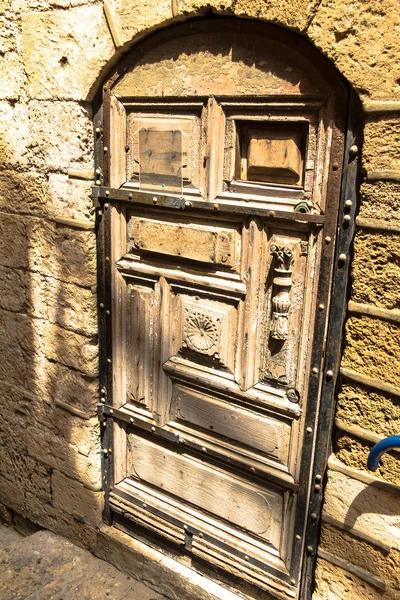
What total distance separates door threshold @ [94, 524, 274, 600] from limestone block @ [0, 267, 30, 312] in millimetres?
1249

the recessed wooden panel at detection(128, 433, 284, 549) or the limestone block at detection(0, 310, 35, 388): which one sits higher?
the limestone block at detection(0, 310, 35, 388)

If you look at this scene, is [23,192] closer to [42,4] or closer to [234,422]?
[42,4]

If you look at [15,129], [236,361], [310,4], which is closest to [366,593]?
[236,361]

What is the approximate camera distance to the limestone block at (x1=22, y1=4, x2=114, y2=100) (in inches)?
90.7

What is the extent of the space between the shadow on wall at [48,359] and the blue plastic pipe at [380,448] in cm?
144

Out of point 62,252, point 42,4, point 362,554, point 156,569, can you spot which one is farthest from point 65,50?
point 156,569

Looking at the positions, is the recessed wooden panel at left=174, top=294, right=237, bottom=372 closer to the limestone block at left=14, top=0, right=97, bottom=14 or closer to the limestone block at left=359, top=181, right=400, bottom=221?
the limestone block at left=359, top=181, right=400, bottom=221

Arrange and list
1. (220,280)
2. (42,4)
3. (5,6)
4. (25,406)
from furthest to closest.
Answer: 1. (25,406)
2. (5,6)
3. (42,4)
4. (220,280)

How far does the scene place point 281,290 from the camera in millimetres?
2123

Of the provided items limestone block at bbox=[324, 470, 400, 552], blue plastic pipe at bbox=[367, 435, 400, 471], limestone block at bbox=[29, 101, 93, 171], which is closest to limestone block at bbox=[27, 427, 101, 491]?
limestone block at bbox=[324, 470, 400, 552]

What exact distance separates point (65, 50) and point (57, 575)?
2.52 m

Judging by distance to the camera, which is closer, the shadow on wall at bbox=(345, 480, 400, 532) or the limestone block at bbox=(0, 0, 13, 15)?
the shadow on wall at bbox=(345, 480, 400, 532)

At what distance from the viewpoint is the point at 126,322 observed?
8.73 feet

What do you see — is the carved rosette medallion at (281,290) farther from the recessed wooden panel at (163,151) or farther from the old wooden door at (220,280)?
the recessed wooden panel at (163,151)
